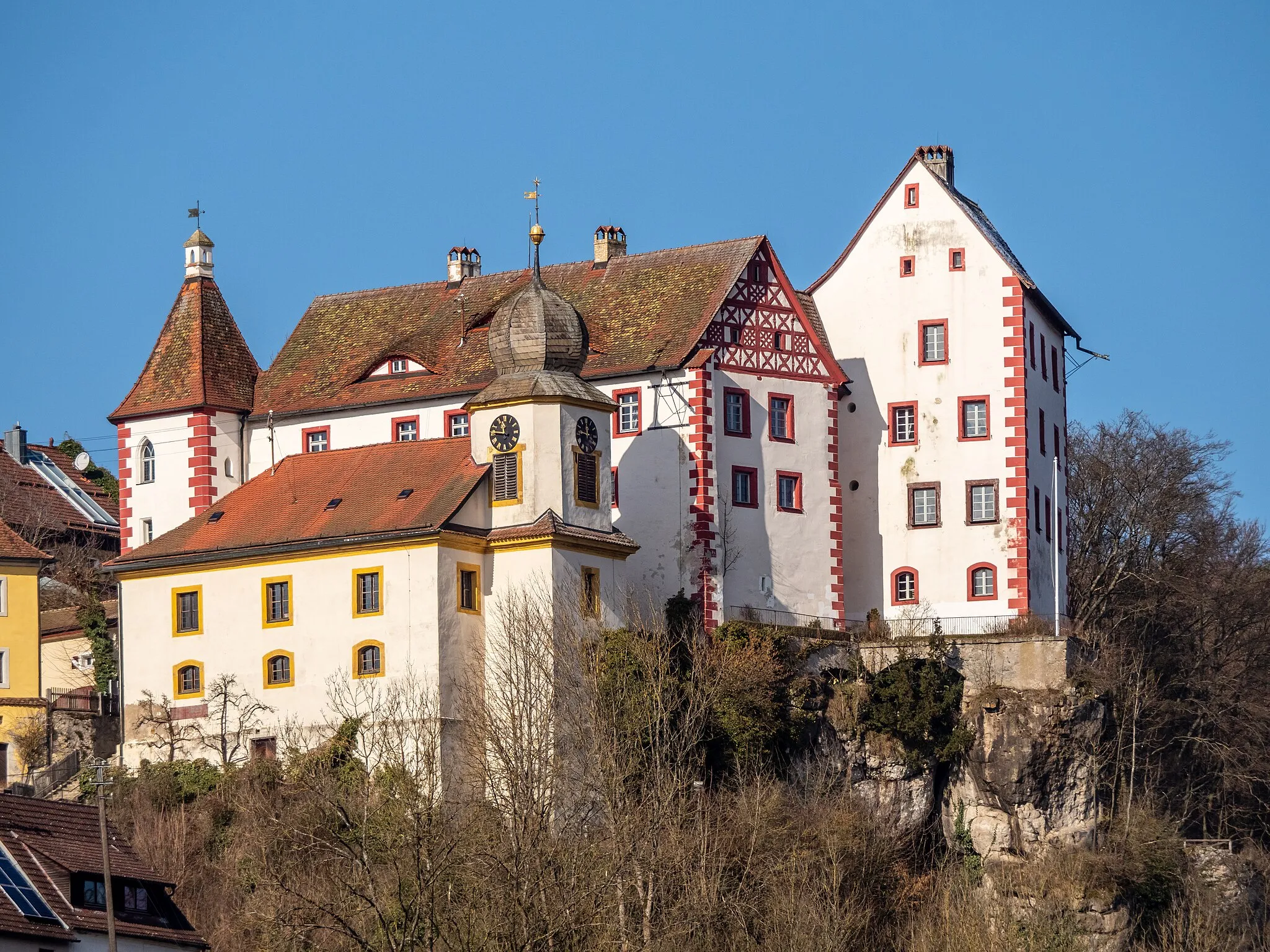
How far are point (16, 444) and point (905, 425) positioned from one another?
1453 inches

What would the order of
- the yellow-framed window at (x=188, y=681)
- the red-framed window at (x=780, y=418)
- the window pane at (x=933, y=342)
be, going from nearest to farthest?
the yellow-framed window at (x=188, y=681) → the red-framed window at (x=780, y=418) → the window pane at (x=933, y=342)

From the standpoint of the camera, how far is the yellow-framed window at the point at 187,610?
74000 mm

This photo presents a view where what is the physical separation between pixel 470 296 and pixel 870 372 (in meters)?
10.5

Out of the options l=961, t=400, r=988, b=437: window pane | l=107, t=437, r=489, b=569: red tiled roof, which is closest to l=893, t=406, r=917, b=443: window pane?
l=961, t=400, r=988, b=437: window pane

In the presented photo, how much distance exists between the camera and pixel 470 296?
8375 cm

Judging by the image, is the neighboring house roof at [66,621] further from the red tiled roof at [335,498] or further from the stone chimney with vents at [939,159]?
the stone chimney with vents at [939,159]

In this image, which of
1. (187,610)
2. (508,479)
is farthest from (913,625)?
(187,610)

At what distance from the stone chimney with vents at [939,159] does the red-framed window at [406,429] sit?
14.5 metres

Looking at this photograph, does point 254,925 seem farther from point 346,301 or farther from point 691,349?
point 346,301

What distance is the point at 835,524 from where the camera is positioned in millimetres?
78688

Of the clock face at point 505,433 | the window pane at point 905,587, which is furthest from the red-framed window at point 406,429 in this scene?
A: the window pane at point 905,587

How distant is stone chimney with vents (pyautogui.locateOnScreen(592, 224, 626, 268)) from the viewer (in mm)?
83188

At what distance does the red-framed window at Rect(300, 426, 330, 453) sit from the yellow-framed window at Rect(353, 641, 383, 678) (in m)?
10.7

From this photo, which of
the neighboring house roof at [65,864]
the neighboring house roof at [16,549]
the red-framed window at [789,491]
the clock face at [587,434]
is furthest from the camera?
the red-framed window at [789,491]
